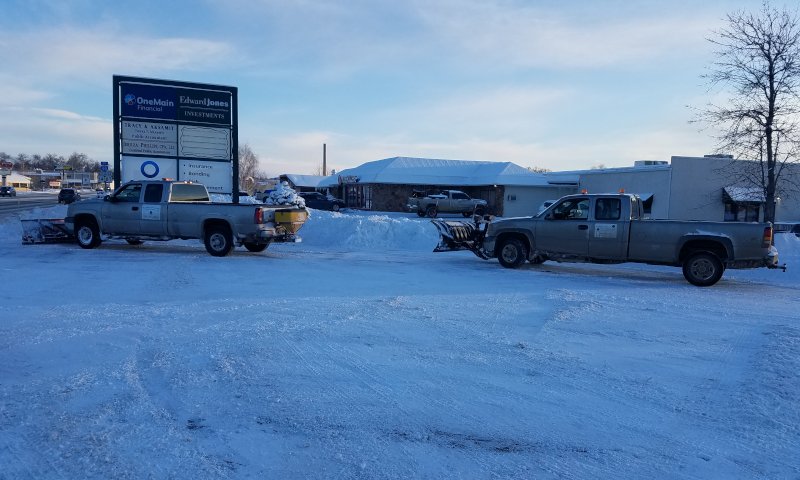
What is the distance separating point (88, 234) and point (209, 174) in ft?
20.6

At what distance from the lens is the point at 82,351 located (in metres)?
6.43

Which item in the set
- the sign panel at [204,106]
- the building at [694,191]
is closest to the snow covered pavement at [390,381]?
the sign panel at [204,106]

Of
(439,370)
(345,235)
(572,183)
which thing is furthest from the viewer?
(572,183)

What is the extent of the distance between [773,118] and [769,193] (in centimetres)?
220

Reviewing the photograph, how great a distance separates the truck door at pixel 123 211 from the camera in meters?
16.5

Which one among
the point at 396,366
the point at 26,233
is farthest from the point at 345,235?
the point at 396,366

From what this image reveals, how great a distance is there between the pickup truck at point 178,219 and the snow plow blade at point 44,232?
0.74 m

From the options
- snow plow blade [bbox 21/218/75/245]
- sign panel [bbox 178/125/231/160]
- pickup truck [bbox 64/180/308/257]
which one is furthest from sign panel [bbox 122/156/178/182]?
pickup truck [bbox 64/180/308/257]

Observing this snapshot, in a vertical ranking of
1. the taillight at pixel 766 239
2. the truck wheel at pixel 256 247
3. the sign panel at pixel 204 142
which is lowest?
the truck wheel at pixel 256 247

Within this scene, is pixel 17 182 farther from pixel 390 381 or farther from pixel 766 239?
pixel 390 381

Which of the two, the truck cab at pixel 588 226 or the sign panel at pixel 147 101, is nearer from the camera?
the truck cab at pixel 588 226

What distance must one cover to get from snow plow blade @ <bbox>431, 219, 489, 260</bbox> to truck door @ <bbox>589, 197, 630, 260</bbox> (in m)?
3.08

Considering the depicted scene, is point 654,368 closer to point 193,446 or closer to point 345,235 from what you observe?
point 193,446

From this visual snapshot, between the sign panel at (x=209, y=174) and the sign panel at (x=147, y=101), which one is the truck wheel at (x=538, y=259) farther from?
the sign panel at (x=147, y=101)
